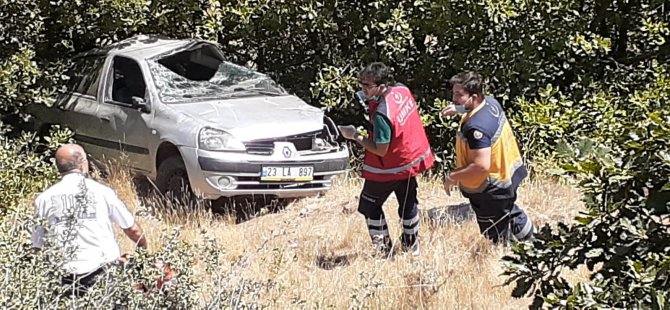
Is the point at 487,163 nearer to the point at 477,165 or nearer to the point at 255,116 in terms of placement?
the point at 477,165

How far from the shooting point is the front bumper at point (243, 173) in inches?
315

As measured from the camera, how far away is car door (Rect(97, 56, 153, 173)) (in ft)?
28.7

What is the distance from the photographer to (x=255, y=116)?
8.46m

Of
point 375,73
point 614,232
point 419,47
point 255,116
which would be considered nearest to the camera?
point 614,232

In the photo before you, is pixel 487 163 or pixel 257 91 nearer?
pixel 487 163

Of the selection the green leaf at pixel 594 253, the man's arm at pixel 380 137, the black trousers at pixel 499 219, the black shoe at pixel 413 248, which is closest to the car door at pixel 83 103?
the man's arm at pixel 380 137

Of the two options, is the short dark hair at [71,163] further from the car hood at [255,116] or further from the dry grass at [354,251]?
the car hood at [255,116]

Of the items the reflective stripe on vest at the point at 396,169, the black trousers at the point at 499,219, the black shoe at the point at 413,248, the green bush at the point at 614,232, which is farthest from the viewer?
the black shoe at the point at 413,248

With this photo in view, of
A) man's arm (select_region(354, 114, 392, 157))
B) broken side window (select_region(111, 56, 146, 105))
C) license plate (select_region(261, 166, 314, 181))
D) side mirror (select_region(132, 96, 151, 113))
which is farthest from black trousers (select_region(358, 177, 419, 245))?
broken side window (select_region(111, 56, 146, 105))

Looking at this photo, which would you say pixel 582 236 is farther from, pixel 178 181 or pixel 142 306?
pixel 178 181

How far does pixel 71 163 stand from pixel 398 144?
2.48m

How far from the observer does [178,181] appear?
8.43 metres

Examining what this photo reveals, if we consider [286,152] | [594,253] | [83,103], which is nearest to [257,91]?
[286,152]

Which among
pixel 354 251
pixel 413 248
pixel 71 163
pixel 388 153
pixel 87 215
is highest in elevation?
pixel 71 163
